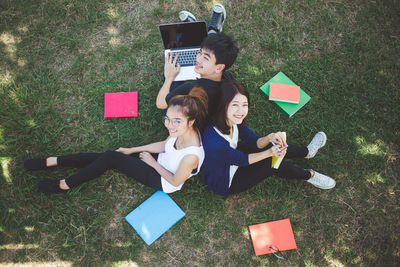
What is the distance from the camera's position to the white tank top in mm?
2758

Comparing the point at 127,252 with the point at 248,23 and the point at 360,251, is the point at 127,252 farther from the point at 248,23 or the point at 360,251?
the point at 248,23

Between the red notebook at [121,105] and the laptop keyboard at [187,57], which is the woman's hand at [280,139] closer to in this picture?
the laptop keyboard at [187,57]

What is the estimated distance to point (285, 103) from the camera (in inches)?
158

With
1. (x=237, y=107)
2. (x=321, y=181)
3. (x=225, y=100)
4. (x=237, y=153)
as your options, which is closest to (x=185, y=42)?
(x=225, y=100)

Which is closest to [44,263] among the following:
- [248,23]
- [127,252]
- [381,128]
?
[127,252]

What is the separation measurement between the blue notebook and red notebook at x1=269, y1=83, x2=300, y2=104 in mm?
2253

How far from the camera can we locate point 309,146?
148 inches

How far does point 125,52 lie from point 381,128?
4.37 m

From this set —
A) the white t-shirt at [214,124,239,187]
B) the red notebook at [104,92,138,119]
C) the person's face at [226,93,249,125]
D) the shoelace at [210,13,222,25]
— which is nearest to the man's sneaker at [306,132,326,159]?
the white t-shirt at [214,124,239,187]

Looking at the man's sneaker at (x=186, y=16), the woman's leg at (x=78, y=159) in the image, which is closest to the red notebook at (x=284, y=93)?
the man's sneaker at (x=186, y=16)

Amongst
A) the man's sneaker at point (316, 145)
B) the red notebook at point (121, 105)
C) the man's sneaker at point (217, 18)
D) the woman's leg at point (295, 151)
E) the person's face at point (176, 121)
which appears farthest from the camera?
the man's sneaker at point (217, 18)

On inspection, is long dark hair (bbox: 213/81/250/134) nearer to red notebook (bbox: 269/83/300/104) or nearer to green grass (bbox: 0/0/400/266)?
green grass (bbox: 0/0/400/266)

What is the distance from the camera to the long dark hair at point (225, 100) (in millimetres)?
2763

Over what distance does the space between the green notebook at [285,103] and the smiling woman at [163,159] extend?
163cm
